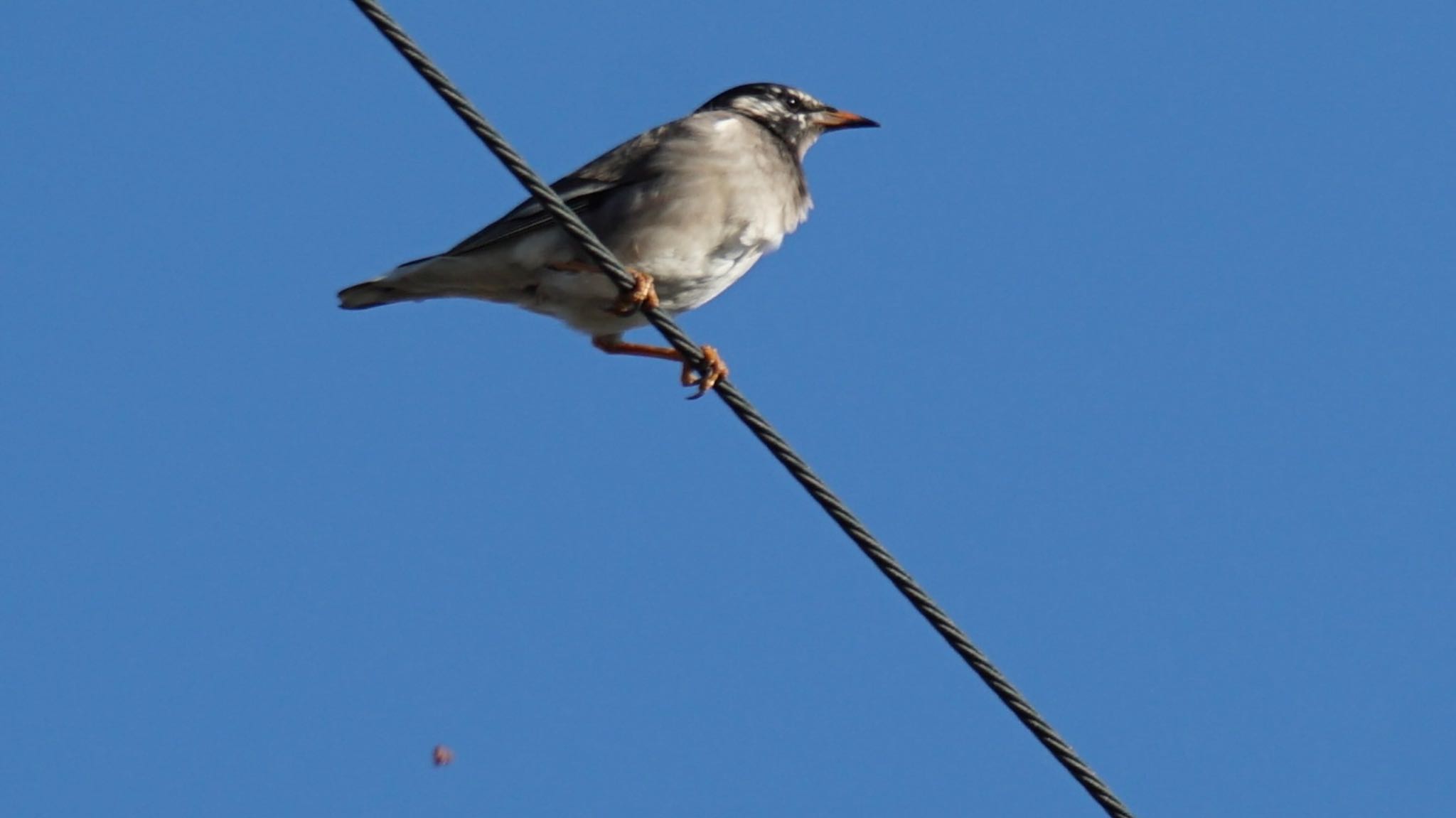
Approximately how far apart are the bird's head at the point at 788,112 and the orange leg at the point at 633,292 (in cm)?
156

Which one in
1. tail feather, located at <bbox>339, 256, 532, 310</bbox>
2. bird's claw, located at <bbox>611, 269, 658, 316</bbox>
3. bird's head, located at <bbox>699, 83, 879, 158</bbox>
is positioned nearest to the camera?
bird's claw, located at <bbox>611, 269, 658, 316</bbox>

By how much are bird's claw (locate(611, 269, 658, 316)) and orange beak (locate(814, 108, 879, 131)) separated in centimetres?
206

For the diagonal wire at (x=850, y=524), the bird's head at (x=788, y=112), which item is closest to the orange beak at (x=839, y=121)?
the bird's head at (x=788, y=112)

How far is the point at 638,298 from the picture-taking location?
6.87 metres

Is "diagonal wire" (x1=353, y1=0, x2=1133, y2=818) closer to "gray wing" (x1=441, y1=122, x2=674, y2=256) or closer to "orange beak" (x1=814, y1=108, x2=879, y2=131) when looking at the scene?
"gray wing" (x1=441, y1=122, x2=674, y2=256)

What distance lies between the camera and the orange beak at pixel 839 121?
9.27 m

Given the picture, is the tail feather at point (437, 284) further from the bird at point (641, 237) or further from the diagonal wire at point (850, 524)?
the diagonal wire at point (850, 524)

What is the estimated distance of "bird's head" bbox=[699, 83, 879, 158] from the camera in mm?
9070

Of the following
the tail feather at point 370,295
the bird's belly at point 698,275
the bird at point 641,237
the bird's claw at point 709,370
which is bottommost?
the bird's claw at point 709,370

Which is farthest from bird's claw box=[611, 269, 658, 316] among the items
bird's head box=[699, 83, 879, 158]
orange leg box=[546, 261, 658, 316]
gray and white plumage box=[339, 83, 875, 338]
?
bird's head box=[699, 83, 879, 158]

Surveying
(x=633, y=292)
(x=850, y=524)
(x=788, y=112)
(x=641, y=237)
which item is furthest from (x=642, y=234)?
(x=850, y=524)

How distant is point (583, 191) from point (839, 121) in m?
1.77

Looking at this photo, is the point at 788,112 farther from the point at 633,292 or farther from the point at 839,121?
the point at 633,292

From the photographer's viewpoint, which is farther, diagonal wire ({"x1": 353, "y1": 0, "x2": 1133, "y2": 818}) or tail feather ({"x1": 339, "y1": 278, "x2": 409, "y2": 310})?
tail feather ({"x1": 339, "y1": 278, "x2": 409, "y2": 310})
